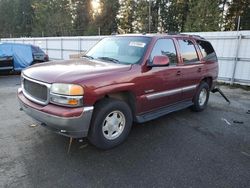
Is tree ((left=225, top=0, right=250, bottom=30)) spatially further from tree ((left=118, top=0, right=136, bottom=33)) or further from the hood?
the hood

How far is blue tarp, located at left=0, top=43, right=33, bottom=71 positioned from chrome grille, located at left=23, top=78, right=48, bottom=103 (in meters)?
8.86

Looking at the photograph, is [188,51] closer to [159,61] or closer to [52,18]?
[159,61]

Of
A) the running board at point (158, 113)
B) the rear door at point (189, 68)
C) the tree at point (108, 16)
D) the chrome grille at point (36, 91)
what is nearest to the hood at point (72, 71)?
the chrome grille at point (36, 91)

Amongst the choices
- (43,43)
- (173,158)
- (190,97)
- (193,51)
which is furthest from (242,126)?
(43,43)

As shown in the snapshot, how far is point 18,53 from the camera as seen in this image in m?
12.3

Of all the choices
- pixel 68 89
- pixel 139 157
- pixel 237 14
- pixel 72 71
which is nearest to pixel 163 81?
pixel 139 157

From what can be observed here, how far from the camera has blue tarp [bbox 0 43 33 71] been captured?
468 inches

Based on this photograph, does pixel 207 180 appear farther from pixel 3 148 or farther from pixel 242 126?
pixel 3 148

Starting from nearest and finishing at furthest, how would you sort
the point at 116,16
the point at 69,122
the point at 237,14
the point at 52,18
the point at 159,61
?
1. the point at 69,122
2. the point at 159,61
3. the point at 237,14
4. the point at 116,16
5. the point at 52,18

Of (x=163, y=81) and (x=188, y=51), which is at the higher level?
(x=188, y=51)

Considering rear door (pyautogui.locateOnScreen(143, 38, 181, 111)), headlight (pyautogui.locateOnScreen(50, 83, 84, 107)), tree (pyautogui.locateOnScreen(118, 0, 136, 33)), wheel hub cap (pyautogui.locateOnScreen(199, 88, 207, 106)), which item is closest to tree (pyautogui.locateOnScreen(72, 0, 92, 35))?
tree (pyautogui.locateOnScreen(118, 0, 136, 33))

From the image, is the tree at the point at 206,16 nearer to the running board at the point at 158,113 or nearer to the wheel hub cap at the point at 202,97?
the wheel hub cap at the point at 202,97

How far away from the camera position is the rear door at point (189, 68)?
206 inches

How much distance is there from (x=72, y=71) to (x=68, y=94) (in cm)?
46
